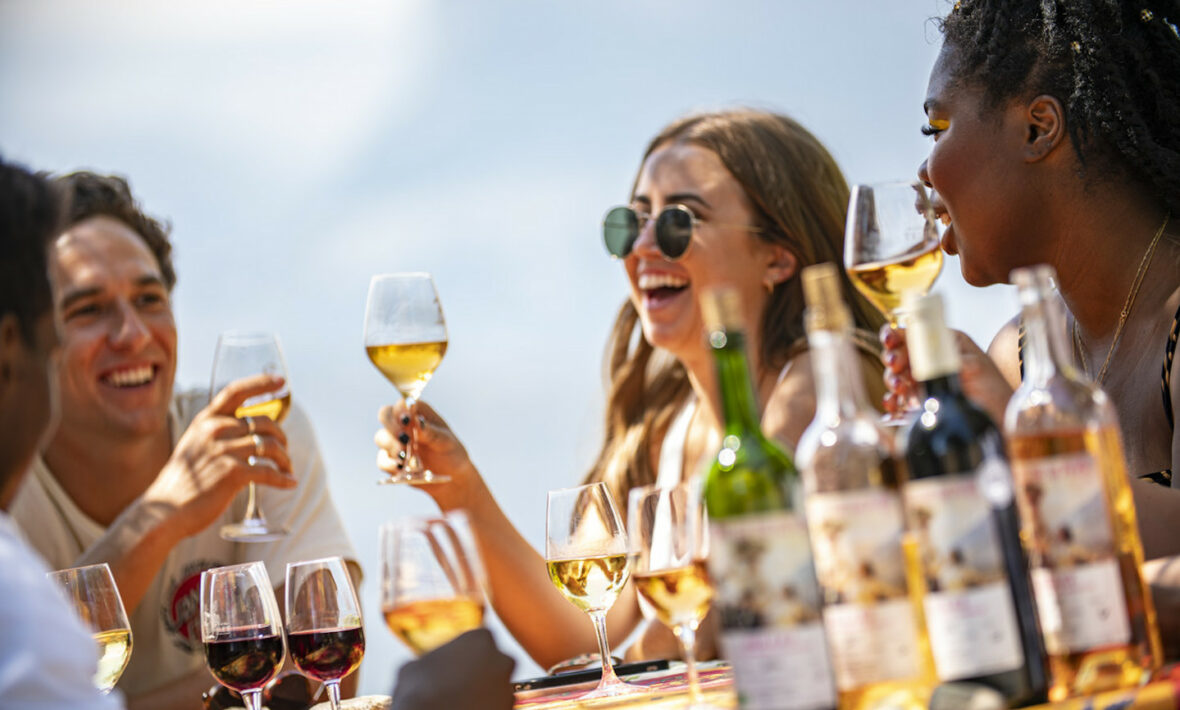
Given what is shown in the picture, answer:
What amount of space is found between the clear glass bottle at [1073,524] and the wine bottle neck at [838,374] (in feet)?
0.55

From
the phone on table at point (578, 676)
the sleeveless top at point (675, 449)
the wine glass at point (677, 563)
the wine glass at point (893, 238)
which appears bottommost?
the phone on table at point (578, 676)

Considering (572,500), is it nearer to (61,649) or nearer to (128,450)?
(61,649)

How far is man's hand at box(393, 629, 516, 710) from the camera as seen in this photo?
985mm

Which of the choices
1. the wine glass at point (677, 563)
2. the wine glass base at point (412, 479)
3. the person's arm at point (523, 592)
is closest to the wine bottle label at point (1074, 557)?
the wine glass at point (677, 563)

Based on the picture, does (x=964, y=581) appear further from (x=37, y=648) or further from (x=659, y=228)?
(x=659, y=228)

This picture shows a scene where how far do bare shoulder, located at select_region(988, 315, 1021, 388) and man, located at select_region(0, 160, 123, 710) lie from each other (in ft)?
5.98

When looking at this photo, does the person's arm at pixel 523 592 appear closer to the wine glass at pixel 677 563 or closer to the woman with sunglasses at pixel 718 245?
the woman with sunglasses at pixel 718 245

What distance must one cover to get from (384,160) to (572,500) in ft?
31.8

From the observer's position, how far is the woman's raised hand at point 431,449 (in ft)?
6.86

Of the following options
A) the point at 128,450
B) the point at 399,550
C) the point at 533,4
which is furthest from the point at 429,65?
the point at 399,550

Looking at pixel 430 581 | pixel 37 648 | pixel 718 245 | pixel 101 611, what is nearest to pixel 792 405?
pixel 718 245

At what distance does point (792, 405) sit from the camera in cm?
258

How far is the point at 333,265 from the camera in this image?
973 cm

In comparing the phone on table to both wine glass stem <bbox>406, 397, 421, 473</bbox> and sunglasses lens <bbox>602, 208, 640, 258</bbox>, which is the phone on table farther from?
sunglasses lens <bbox>602, 208, 640, 258</bbox>
